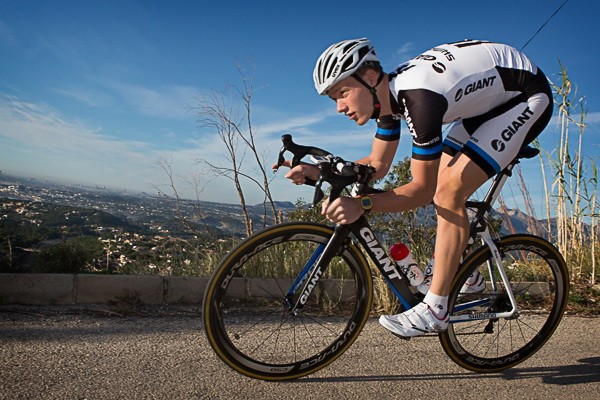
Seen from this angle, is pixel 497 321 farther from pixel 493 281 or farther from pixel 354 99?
pixel 354 99

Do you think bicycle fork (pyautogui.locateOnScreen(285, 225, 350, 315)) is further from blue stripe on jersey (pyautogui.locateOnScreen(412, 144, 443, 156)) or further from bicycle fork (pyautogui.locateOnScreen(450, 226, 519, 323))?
bicycle fork (pyautogui.locateOnScreen(450, 226, 519, 323))

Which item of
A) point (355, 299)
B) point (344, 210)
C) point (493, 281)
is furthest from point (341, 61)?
point (493, 281)

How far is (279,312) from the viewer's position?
3.83 metres

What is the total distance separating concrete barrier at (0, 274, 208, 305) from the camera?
392cm

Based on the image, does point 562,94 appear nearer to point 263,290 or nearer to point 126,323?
point 263,290

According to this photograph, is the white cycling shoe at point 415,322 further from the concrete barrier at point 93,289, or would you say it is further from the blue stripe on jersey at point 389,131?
the concrete barrier at point 93,289

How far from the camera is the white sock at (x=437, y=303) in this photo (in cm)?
249

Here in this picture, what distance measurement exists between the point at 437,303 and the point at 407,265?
29 centimetres

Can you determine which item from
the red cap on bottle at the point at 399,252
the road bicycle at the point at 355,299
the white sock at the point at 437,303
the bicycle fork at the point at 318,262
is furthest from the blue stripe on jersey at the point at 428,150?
the white sock at the point at 437,303

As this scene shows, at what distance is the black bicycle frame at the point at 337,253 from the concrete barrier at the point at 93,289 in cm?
202

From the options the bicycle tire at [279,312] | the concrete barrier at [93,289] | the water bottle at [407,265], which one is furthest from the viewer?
the concrete barrier at [93,289]

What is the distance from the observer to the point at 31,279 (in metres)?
3.96

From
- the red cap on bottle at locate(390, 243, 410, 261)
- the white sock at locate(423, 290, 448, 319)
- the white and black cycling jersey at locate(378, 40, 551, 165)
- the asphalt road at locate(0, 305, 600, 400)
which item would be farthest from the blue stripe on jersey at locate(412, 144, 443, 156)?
the asphalt road at locate(0, 305, 600, 400)

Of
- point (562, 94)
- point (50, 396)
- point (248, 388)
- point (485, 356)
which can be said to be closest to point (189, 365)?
point (248, 388)
